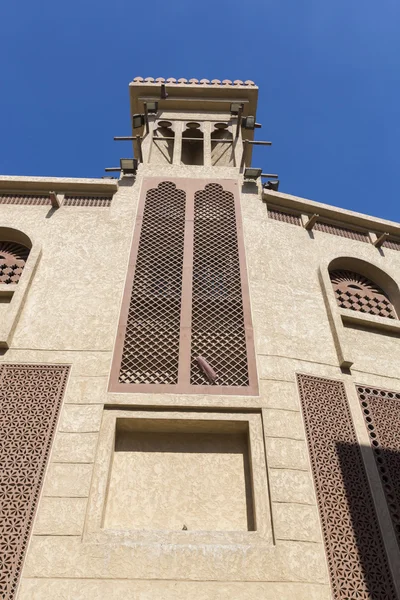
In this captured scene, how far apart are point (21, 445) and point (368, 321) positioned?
419 centimetres

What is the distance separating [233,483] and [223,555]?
0.75 m

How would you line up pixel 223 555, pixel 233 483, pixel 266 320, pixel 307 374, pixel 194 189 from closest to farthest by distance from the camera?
pixel 223 555, pixel 233 483, pixel 307 374, pixel 266 320, pixel 194 189

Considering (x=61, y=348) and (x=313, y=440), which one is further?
(x=61, y=348)

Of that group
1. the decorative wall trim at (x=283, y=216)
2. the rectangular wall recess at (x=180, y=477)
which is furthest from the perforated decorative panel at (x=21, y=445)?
the decorative wall trim at (x=283, y=216)

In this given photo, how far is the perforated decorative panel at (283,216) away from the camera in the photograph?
25.1ft

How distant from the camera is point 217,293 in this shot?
21.0 ft

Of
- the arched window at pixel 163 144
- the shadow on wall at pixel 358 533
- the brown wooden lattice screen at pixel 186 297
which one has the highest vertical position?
the arched window at pixel 163 144

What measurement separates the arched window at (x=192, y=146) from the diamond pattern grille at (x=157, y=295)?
227 cm

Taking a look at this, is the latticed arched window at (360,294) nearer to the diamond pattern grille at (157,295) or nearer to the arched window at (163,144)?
the diamond pattern grille at (157,295)

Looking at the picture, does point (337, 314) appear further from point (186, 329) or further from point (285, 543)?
point (285, 543)

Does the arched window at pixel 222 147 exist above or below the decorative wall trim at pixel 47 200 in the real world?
above

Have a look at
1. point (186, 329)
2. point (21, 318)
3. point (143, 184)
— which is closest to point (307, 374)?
point (186, 329)

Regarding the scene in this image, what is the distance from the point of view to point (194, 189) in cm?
783

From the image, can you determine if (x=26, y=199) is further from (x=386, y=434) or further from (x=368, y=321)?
(x=386, y=434)
